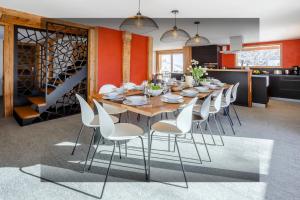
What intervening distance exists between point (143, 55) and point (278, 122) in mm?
4424

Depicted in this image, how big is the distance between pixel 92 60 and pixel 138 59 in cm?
182

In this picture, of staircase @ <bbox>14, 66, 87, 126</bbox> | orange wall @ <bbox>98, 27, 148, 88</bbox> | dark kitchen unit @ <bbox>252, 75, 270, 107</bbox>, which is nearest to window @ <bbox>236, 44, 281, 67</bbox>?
dark kitchen unit @ <bbox>252, 75, 270, 107</bbox>

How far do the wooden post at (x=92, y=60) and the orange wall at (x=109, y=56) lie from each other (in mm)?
99

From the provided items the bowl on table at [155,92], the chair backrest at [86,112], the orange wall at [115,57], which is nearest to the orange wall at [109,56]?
the orange wall at [115,57]

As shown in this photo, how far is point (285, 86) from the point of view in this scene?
7031 millimetres

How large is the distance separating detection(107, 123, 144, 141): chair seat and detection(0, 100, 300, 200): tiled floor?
44cm

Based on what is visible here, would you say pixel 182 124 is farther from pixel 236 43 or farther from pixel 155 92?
pixel 236 43

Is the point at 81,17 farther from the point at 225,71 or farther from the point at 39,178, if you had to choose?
the point at 225,71

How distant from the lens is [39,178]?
2037mm

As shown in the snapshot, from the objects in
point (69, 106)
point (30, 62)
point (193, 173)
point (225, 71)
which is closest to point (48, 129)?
point (69, 106)

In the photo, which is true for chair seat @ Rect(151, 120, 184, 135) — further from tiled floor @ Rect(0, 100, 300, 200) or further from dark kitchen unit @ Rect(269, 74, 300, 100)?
dark kitchen unit @ Rect(269, 74, 300, 100)

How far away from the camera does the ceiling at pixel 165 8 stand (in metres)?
3.57

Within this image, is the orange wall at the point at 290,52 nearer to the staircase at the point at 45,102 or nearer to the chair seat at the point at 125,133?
the staircase at the point at 45,102

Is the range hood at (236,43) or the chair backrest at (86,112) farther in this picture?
the range hood at (236,43)
